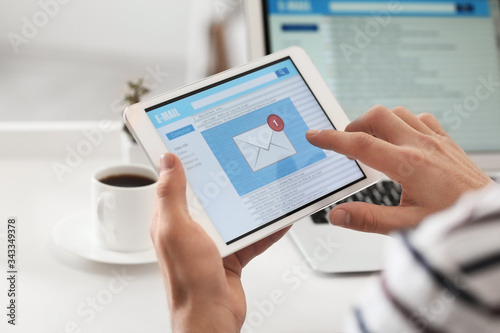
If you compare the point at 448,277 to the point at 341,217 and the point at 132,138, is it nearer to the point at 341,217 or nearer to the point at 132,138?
the point at 341,217

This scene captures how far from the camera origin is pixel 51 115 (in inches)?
99.7

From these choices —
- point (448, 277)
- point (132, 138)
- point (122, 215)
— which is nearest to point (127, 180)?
point (122, 215)

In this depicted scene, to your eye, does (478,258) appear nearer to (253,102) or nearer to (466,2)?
(253,102)

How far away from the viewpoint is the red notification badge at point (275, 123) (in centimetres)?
61

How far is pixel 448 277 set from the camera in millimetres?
252

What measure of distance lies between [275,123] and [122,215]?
22cm

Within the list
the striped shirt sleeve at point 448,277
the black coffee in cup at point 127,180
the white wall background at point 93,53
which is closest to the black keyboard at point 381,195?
the black coffee in cup at point 127,180

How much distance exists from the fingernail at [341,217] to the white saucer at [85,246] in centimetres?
23

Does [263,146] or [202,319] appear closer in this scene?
[202,319]

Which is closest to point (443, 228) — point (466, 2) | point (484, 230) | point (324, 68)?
point (484, 230)

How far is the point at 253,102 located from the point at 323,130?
3.4 inches

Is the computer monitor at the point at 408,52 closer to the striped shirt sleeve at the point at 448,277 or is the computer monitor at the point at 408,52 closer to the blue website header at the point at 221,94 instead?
the blue website header at the point at 221,94

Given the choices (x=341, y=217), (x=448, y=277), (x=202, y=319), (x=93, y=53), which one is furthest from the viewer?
(x=93, y=53)

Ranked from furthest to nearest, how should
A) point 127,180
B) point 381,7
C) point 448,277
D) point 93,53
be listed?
point 93,53
point 381,7
point 127,180
point 448,277
